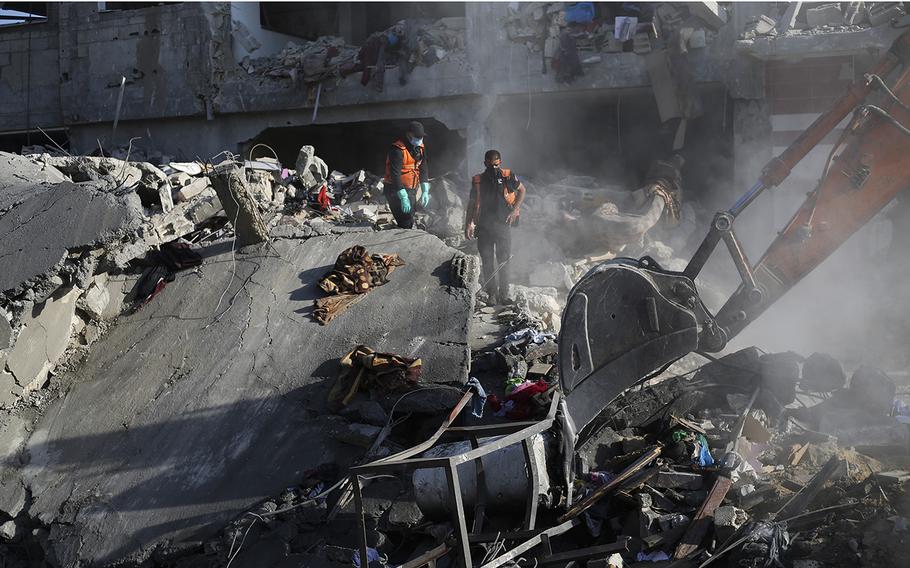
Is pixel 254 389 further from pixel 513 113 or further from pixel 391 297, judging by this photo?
pixel 513 113

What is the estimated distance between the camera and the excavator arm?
15.5 ft

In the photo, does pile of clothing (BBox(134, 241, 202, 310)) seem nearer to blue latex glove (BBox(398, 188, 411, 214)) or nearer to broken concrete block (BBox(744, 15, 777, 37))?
blue latex glove (BBox(398, 188, 411, 214))

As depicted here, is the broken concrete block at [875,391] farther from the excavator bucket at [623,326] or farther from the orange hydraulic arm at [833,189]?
the excavator bucket at [623,326]

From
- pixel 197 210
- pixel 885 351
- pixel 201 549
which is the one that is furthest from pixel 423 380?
pixel 885 351

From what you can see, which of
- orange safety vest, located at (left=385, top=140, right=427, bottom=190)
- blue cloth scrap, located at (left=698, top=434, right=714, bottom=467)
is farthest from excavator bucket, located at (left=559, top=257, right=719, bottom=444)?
orange safety vest, located at (left=385, top=140, right=427, bottom=190)

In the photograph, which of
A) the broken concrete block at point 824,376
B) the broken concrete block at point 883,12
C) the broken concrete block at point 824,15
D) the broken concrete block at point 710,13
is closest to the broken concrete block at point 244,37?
the broken concrete block at point 710,13

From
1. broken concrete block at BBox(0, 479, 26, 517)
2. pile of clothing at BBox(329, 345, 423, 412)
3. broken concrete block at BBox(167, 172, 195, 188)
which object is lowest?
broken concrete block at BBox(0, 479, 26, 517)

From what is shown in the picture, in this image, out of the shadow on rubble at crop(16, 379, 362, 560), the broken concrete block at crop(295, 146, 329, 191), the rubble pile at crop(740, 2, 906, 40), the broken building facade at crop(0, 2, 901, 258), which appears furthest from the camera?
the broken concrete block at crop(295, 146, 329, 191)

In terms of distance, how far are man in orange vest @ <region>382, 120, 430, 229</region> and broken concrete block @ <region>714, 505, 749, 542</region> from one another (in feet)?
17.4

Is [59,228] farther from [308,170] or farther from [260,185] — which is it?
[308,170]

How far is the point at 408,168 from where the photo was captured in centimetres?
939

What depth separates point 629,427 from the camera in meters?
6.32

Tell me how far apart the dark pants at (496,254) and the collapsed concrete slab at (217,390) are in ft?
2.66

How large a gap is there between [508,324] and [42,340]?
14.6 ft
